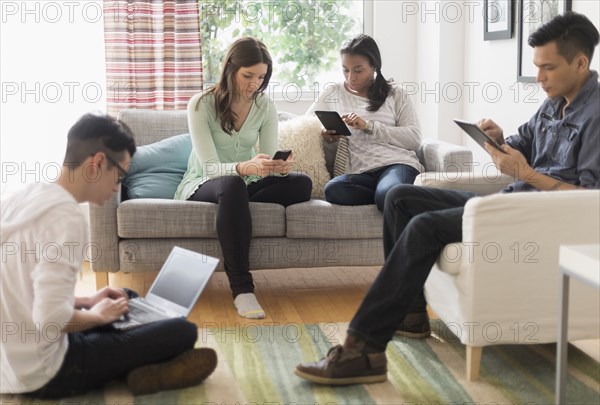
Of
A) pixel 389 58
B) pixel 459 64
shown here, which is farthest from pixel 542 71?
pixel 389 58

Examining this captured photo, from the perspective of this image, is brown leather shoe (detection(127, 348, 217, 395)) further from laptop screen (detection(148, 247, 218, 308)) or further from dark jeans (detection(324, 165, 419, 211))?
dark jeans (detection(324, 165, 419, 211))

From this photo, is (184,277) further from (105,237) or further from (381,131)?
(381,131)

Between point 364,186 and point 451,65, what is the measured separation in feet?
5.47

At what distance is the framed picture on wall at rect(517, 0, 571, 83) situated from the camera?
4152mm

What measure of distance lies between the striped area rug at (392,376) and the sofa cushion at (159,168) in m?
0.84

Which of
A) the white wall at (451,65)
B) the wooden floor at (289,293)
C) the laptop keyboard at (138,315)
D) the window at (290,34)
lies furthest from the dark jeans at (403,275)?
the window at (290,34)

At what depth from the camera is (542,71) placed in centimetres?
295

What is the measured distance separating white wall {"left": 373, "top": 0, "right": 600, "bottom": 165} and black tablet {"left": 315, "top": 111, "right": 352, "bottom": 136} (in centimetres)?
102

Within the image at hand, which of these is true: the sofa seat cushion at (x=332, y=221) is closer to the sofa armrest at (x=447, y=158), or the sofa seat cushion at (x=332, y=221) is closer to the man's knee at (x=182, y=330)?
the sofa armrest at (x=447, y=158)

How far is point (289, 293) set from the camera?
3939 millimetres

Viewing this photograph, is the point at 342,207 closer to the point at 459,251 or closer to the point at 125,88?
the point at 459,251

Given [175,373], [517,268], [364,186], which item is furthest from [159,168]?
[517,268]

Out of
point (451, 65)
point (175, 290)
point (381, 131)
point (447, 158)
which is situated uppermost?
point (451, 65)

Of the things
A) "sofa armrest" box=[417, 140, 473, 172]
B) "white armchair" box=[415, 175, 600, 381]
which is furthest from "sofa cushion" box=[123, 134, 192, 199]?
"white armchair" box=[415, 175, 600, 381]
